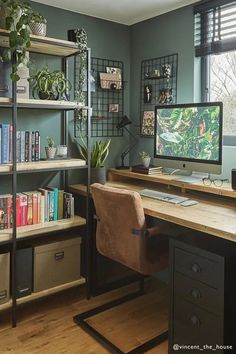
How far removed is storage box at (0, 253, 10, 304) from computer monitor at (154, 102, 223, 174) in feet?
4.27

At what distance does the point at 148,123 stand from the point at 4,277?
1.72m

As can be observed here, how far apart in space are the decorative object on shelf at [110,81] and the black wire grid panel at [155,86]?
211 mm

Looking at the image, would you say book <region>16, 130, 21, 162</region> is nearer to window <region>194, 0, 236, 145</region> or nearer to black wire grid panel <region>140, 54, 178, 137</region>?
black wire grid panel <region>140, 54, 178, 137</region>

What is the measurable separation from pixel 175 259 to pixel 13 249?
1065 mm

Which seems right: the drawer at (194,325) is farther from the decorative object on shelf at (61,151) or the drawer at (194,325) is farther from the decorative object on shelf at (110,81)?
the decorative object on shelf at (110,81)

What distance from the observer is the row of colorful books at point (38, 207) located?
2.35 metres

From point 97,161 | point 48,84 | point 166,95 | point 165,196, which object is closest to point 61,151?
point 97,161

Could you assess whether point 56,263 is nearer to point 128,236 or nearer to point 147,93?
point 128,236

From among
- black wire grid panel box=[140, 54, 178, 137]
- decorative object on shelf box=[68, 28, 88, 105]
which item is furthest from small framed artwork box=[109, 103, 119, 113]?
decorative object on shelf box=[68, 28, 88, 105]

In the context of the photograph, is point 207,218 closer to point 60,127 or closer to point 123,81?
point 60,127

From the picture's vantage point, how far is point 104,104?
3135 millimetres

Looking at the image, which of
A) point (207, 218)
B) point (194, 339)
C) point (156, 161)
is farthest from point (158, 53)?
point (194, 339)

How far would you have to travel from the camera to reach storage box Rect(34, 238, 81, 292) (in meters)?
2.47

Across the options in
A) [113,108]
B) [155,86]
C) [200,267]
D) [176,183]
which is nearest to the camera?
[200,267]
